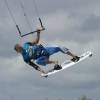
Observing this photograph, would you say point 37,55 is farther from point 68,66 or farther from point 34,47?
point 68,66

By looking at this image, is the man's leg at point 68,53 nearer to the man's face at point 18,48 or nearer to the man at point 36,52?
the man at point 36,52

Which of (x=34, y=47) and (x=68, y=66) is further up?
(x=34, y=47)

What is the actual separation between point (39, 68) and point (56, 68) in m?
1.22

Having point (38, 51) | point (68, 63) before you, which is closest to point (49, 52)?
point (38, 51)

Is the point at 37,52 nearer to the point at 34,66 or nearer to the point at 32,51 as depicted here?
the point at 32,51

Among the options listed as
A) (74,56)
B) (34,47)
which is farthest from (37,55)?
(74,56)

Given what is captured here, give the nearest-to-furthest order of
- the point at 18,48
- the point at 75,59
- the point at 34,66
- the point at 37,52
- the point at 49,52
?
the point at 18,48, the point at 37,52, the point at 49,52, the point at 34,66, the point at 75,59

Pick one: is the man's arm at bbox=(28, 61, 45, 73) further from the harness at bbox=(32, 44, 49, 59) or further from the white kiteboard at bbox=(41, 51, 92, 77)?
the harness at bbox=(32, 44, 49, 59)

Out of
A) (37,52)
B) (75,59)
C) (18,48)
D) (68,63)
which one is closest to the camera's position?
(18,48)

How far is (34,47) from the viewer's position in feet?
122

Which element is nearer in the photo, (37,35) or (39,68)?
(37,35)

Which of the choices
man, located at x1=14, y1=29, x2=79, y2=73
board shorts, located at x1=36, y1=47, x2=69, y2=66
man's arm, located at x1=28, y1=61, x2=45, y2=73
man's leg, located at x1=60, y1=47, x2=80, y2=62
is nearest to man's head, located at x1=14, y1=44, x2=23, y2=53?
man, located at x1=14, y1=29, x2=79, y2=73

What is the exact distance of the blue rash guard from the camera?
37.2 m

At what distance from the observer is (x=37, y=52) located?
37469mm
